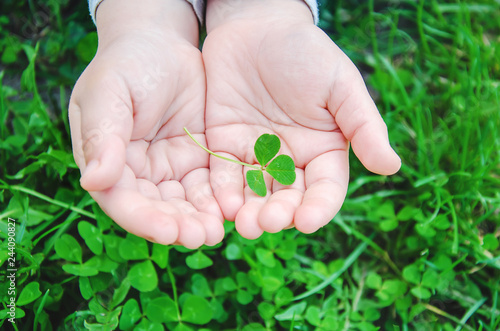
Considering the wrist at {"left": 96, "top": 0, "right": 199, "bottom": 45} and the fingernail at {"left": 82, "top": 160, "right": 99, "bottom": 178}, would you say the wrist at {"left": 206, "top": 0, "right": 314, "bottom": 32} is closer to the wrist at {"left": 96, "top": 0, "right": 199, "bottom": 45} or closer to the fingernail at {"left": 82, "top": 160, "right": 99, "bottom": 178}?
the wrist at {"left": 96, "top": 0, "right": 199, "bottom": 45}

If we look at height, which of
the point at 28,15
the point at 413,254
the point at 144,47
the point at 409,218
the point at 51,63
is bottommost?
the point at 413,254

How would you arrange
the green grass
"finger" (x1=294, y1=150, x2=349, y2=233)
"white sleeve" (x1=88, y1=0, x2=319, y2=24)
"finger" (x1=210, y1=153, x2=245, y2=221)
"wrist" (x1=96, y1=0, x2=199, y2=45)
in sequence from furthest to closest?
"white sleeve" (x1=88, y1=0, x2=319, y2=24) < "wrist" (x1=96, y1=0, x2=199, y2=45) < the green grass < "finger" (x1=210, y1=153, x2=245, y2=221) < "finger" (x1=294, y1=150, x2=349, y2=233)

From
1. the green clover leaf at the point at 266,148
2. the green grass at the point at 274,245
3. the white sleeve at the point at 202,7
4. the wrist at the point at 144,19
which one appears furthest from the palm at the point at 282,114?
the green grass at the point at 274,245

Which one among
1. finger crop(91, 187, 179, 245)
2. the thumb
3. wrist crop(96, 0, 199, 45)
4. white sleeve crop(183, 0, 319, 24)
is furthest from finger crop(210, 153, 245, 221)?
white sleeve crop(183, 0, 319, 24)

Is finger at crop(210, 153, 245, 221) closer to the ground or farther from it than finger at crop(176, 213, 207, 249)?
closer to the ground

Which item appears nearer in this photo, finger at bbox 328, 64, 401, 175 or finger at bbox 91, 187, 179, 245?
finger at bbox 91, 187, 179, 245

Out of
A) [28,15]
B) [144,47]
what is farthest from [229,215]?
[28,15]

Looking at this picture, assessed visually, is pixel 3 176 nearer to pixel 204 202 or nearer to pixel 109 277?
pixel 109 277
